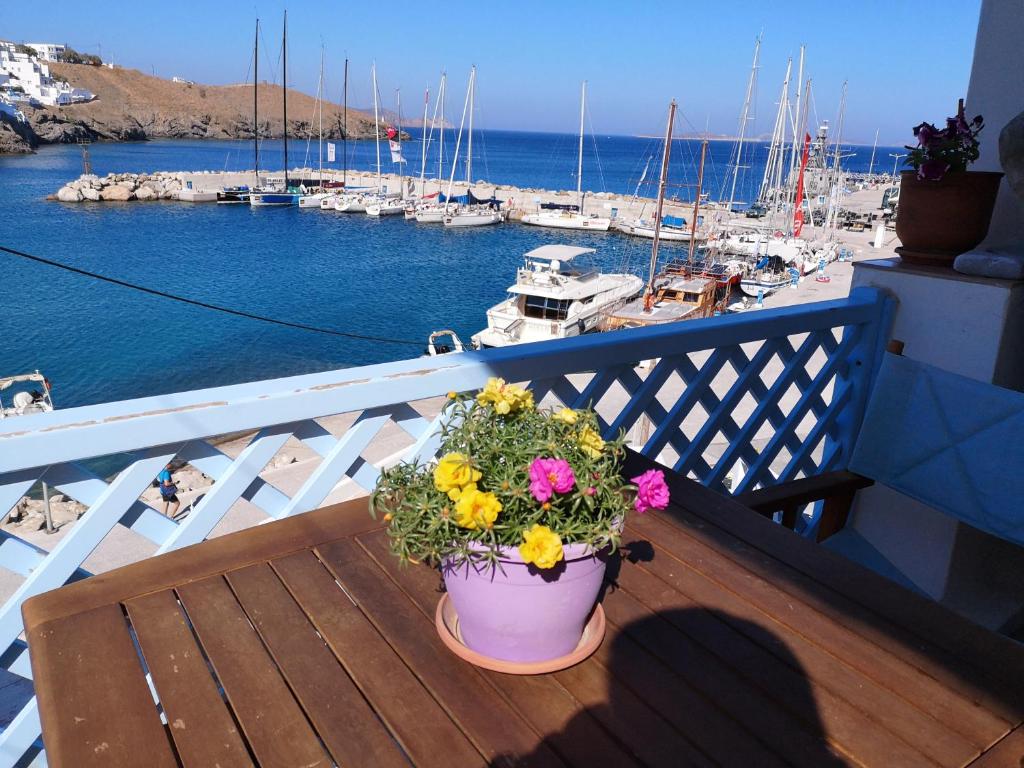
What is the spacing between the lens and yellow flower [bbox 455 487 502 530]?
2.83 ft

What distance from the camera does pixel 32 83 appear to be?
244 ft

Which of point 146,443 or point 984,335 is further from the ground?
point 984,335

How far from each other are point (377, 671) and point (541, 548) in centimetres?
33

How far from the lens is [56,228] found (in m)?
31.3

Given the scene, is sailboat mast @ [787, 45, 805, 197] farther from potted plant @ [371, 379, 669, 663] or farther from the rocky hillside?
the rocky hillside

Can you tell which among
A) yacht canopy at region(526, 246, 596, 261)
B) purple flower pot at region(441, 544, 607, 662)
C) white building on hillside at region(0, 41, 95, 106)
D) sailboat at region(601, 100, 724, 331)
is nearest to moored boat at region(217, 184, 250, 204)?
yacht canopy at region(526, 246, 596, 261)

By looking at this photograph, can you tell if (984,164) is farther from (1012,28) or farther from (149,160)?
(149,160)

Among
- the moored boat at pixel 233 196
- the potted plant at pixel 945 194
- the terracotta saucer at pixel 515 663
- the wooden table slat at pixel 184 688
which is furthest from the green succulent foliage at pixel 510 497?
the moored boat at pixel 233 196

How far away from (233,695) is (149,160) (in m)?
68.9

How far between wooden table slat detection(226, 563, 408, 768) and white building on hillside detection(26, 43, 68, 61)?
116 m

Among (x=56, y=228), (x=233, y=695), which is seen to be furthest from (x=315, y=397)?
(x=56, y=228)

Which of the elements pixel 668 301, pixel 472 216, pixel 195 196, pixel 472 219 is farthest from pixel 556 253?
pixel 195 196

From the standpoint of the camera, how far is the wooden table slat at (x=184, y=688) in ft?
2.80

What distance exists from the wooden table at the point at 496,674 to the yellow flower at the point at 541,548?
23cm
